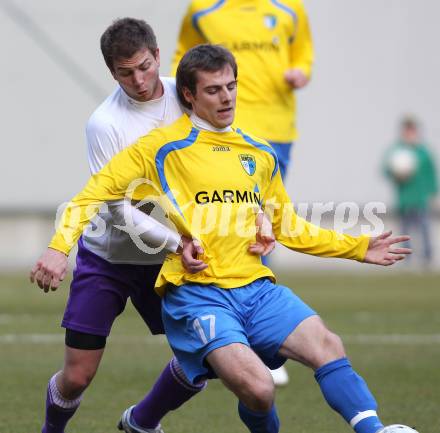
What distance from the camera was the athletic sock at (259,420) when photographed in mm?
5566

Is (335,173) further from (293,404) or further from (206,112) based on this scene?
(206,112)

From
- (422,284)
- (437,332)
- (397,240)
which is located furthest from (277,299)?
(422,284)

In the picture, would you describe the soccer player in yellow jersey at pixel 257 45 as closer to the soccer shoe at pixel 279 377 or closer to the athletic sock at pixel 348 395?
the soccer shoe at pixel 279 377

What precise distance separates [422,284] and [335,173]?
5929 millimetres

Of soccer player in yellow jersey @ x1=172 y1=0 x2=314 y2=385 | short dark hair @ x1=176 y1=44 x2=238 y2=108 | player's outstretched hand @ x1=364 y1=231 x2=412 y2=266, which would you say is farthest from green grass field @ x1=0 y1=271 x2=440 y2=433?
short dark hair @ x1=176 y1=44 x2=238 y2=108

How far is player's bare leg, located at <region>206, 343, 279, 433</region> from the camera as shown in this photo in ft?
16.9

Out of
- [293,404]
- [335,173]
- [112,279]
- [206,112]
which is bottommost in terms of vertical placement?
[335,173]

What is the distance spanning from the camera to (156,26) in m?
20.3

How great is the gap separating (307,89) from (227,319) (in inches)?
620

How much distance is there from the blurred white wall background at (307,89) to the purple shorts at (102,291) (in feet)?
47.1

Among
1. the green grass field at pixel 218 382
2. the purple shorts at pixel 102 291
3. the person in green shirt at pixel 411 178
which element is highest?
the purple shorts at pixel 102 291

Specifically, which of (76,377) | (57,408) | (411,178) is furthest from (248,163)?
(411,178)

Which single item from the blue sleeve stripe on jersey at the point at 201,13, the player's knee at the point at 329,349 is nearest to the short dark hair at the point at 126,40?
the player's knee at the point at 329,349

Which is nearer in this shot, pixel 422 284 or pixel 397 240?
pixel 397 240
